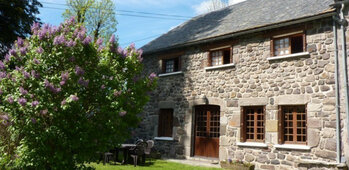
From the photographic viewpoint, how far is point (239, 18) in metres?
12.4

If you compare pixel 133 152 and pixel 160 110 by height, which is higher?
pixel 160 110

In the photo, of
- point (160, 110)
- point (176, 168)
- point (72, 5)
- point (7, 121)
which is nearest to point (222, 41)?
point (160, 110)

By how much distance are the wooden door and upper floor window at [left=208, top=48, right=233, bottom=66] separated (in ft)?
5.63

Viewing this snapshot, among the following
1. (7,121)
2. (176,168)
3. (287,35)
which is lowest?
(176,168)

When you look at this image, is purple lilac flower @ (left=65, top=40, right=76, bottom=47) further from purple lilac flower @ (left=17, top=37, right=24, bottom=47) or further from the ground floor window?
the ground floor window

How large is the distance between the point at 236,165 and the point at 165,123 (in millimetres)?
4551

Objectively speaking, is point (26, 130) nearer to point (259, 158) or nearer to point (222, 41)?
point (259, 158)

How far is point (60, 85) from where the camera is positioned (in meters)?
5.36

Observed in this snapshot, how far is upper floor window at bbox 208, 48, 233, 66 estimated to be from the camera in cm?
1140

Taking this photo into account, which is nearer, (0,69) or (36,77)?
(36,77)

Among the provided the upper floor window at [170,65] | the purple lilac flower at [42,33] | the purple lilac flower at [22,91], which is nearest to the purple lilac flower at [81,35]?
the purple lilac flower at [42,33]

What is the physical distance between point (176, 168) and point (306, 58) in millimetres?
5146

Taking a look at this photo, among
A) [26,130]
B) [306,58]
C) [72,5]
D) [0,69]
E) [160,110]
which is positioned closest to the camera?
[26,130]

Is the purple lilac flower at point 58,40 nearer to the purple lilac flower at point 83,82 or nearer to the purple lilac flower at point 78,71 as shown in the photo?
the purple lilac flower at point 78,71
